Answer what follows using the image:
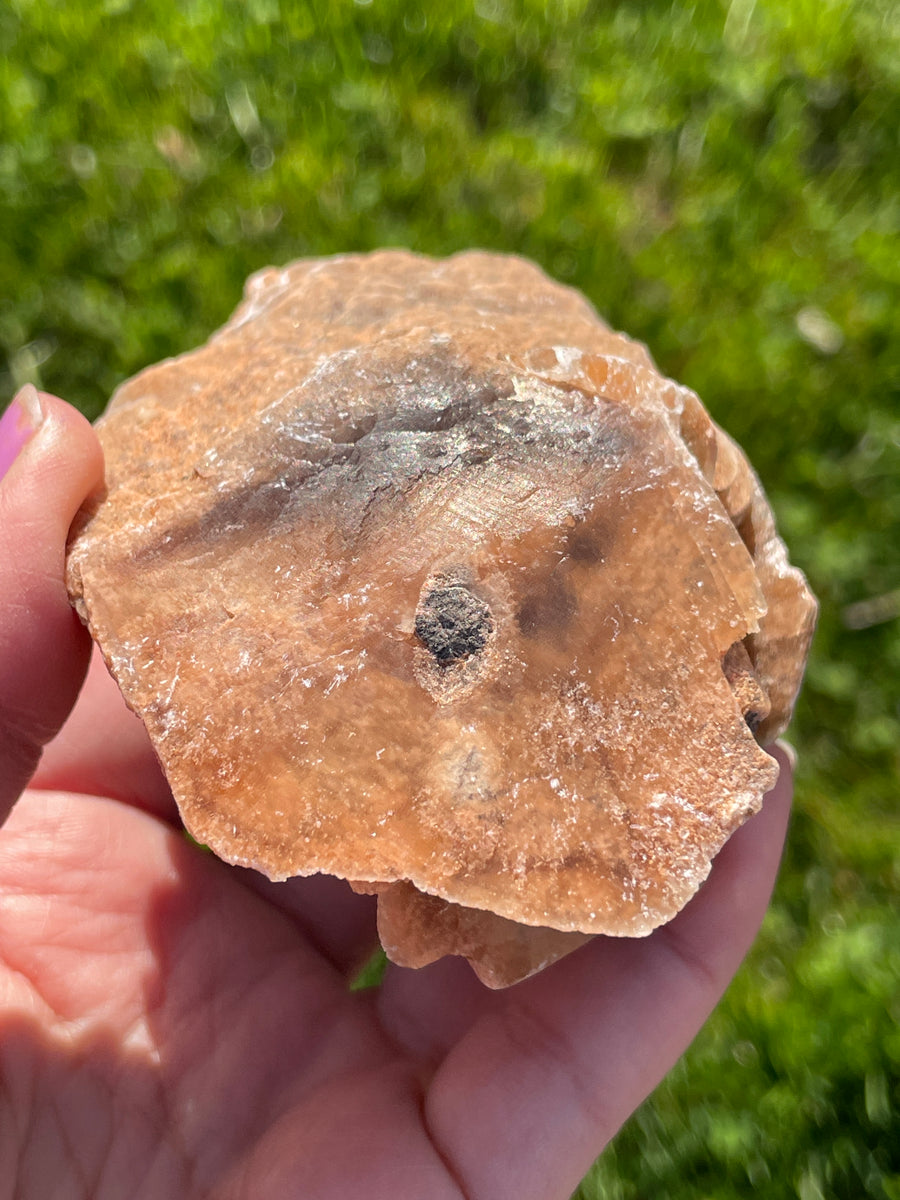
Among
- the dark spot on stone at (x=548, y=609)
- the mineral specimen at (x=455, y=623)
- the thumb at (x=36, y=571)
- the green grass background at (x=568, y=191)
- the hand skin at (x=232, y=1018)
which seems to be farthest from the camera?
the green grass background at (x=568, y=191)

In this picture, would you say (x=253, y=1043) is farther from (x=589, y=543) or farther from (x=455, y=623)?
(x=589, y=543)

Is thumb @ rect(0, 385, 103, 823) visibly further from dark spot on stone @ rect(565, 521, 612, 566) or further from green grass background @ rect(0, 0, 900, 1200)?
green grass background @ rect(0, 0, 900, 1200)

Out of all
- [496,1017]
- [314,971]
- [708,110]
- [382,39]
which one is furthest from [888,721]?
[382,39]

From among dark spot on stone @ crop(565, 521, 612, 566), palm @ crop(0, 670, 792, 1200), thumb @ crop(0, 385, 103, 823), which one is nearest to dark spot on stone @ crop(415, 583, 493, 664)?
dark spot on stone @ crop(565, 521, 612, 566)

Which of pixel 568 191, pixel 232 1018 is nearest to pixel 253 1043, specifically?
pixel 232 1018

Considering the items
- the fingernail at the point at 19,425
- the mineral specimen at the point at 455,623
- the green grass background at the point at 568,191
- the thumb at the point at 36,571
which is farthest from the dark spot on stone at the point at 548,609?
the green grass background at the point at 568,191

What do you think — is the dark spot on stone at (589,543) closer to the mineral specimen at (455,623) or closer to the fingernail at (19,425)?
the mineral specimen at (455,623)

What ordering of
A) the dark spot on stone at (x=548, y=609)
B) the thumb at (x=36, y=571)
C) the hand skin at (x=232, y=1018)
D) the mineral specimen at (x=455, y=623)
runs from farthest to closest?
the hand skin at (x=232, y=1018) → the thumb at (x=36, y=571) → the dark spot on stone at (x=548, y=609) → the mineral specimen at (x=455, y=623)
